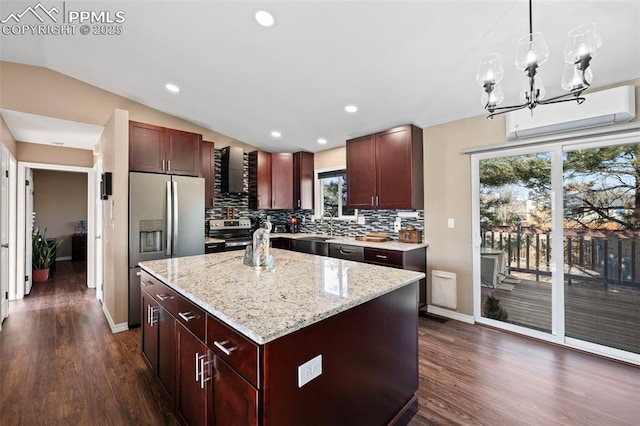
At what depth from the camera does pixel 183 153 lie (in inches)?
147

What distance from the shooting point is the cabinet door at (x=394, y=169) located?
139 inches

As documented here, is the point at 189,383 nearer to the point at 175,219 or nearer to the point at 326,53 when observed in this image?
the point at 175,219

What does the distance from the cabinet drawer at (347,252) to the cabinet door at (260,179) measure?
162 cm

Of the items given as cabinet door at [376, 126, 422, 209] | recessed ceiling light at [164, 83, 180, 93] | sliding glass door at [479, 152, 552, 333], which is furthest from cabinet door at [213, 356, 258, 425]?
recessed ceiling light at [164, 83, 180, 93]

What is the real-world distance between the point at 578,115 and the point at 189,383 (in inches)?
140

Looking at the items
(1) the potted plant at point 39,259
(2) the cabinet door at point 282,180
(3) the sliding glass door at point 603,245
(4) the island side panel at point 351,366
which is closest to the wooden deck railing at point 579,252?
(3) the sliding glass door at point 603,245

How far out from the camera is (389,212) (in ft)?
13.4

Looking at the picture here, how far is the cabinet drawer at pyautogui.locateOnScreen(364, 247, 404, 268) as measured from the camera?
325 centimetres

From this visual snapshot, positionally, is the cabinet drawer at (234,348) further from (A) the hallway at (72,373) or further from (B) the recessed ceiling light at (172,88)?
(B) the recessed ceiling light at (172,88)

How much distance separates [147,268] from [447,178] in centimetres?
329

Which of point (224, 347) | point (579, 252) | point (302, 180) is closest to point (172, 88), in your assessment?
point (302, 180)

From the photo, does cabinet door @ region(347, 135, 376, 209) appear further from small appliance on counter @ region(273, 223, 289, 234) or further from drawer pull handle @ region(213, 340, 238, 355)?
drawer pull handle @ region(213, 340, 238, 355)

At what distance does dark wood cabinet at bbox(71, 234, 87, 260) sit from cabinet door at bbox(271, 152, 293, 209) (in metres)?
5.76

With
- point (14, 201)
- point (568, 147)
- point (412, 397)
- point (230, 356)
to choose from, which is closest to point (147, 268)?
point (230, 356)
